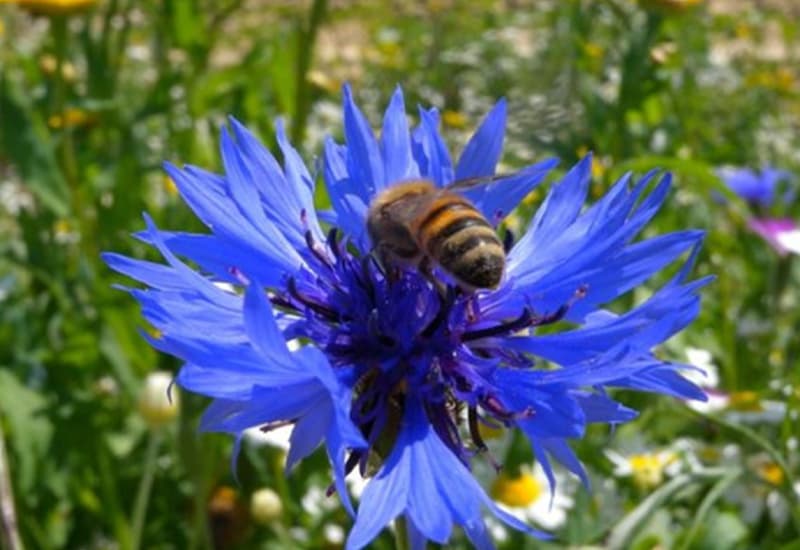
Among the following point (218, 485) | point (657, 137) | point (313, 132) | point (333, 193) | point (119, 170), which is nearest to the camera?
point (333, 193)

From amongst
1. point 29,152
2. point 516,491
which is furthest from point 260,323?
point 29,152

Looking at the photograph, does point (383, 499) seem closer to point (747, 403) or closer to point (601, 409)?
point (601, 409)

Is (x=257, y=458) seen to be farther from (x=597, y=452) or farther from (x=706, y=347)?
(x=706, y=347)

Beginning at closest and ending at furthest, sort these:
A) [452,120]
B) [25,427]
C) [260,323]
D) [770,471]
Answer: [260,323] → [770,471] → [25,427] → [452,120]

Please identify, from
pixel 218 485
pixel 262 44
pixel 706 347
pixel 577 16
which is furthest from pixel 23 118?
pixel 706 347

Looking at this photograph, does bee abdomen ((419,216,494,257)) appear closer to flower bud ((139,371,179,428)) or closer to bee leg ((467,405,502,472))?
bee leg ((467,405,502,472))

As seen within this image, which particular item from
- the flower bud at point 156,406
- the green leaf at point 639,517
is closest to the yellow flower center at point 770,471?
the green leaf at point 639,517

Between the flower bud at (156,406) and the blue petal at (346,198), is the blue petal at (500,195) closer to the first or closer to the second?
the blue petal at (346,198)
